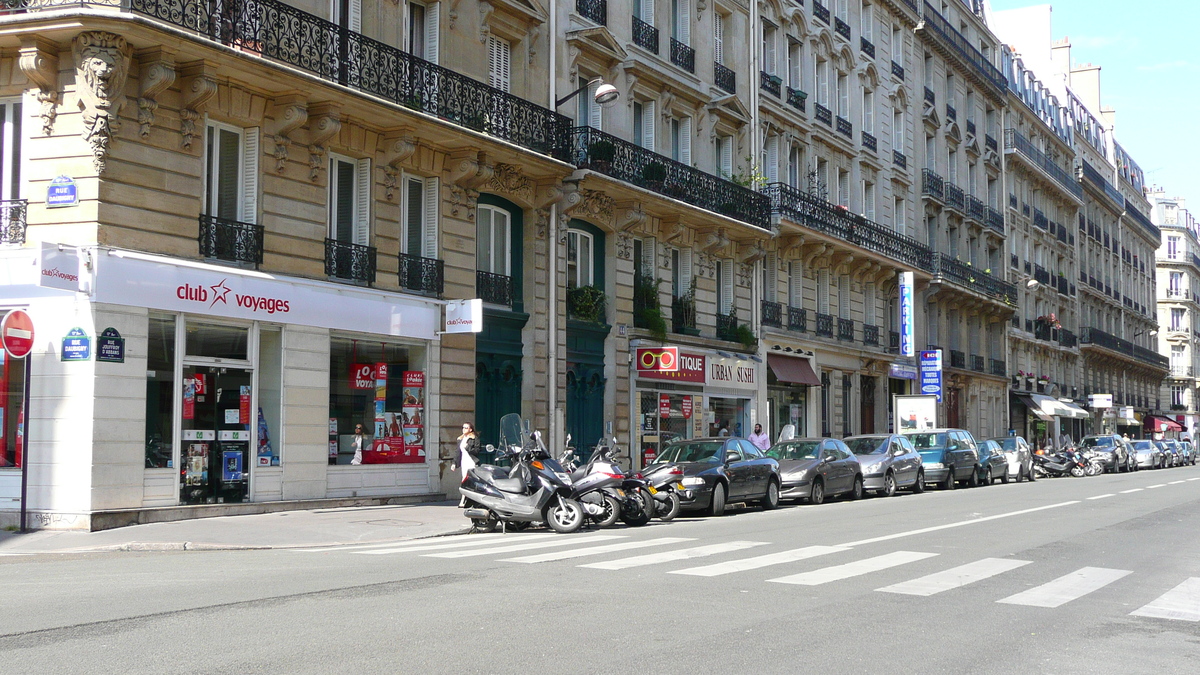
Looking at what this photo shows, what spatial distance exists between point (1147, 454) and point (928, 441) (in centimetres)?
2677

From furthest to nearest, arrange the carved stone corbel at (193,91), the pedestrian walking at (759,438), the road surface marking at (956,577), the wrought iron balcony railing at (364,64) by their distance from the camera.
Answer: the pedestrian walking at (759,438)
the wrought iron balcony railing at (364,64)
the carved stone corbel at (193,91)
the road surface marking at (956,577)

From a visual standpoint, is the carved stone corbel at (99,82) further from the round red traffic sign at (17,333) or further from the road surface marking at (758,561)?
the road surface marking at (758,561)

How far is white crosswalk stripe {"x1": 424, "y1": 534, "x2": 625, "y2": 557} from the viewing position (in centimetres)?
1294

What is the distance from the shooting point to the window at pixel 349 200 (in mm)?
19812

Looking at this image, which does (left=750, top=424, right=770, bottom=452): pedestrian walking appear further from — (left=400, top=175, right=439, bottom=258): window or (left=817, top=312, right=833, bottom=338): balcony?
(left=400, top=175, right=439, bottom=258): window

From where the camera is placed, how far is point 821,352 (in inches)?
1443

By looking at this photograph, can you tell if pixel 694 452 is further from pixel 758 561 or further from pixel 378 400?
pixel 758 561

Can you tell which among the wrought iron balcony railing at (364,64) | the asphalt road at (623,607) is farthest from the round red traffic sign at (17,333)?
the wrought iron balcony railing at (364,64)

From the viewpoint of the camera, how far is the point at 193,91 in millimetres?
16781

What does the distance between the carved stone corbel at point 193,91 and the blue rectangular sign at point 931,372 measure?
32.5m

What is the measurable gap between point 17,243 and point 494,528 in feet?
25.5

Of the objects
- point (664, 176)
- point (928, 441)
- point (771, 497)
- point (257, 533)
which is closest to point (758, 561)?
point (257, 533)

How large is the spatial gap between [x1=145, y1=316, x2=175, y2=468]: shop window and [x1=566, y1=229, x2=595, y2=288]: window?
1040 centimetres

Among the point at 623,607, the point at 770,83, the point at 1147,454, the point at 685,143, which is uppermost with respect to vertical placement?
the point at 770,83
